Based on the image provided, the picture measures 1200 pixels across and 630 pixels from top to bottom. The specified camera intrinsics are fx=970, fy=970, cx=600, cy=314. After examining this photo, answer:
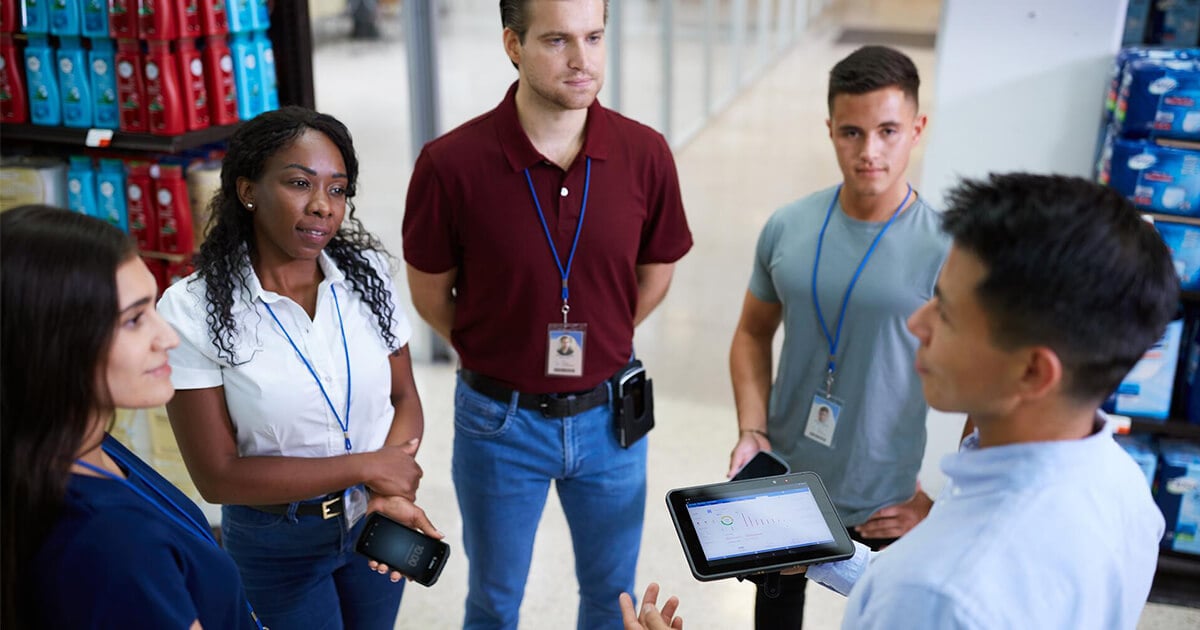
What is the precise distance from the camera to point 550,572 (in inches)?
122

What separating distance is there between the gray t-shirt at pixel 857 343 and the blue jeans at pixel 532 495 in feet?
1.32

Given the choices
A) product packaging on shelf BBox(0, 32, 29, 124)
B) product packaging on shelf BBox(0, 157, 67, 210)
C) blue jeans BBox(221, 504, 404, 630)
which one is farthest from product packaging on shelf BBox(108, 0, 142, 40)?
blue jeans BBox(221, 504, 404, 630)

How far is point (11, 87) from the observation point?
114 inches

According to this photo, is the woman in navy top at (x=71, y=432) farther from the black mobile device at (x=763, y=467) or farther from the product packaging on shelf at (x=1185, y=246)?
the product packaging on shelf at (x=1185, y=246)

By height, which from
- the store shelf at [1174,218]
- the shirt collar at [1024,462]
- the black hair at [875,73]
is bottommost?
the store shelf at [1174,218]

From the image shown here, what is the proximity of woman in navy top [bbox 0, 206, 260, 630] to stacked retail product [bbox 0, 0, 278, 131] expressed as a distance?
1.78 metres

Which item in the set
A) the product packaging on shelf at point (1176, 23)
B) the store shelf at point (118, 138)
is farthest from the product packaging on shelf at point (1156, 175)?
the store shelf at point (118, 138)

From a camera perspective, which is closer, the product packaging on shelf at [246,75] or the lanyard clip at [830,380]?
the lanyard clip at [830,380]

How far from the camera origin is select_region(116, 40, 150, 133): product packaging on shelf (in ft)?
9.18

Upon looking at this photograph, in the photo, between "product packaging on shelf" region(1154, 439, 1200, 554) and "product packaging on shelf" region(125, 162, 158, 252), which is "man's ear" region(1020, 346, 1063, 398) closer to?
"product packaging on shelf" region(1154, 439, 1200, 554)

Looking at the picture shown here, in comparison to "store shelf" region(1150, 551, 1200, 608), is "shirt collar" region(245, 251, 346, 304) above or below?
above

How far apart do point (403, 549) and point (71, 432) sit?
0.74m

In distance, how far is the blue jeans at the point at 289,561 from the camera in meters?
1.83

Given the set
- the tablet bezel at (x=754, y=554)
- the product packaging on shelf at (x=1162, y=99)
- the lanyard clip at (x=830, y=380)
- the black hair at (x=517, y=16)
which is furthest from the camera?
the product packaging on shelf at (x=1162, y=99)
